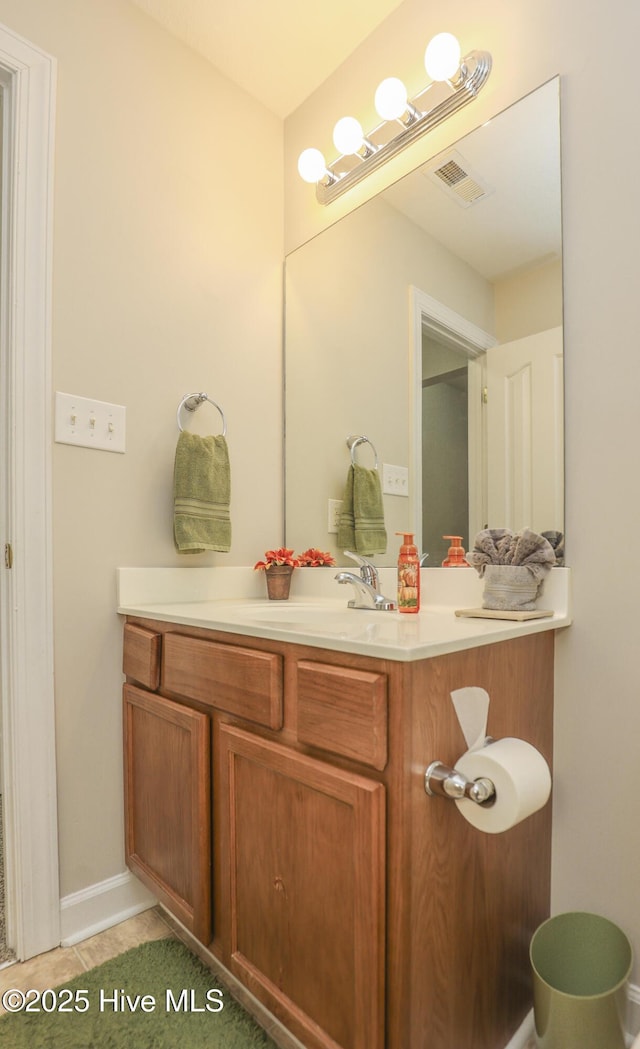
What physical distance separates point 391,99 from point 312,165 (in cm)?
33

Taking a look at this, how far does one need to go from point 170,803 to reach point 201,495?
0.75m

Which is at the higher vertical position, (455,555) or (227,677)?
(455,555)

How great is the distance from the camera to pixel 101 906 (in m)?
1.36

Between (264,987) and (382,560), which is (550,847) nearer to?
(264,987)

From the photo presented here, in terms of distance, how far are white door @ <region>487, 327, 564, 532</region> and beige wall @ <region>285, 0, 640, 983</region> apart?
3 centimetres

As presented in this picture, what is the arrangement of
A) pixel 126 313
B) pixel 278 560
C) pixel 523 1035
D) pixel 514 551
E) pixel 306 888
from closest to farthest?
pixel 306 888 < pixel 523 1035 < pixel 514 551 < pixel 126 313 < pixel 278 560

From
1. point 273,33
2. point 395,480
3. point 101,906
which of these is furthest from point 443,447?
point 101,906

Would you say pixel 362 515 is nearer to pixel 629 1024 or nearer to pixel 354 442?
pixel 354 442

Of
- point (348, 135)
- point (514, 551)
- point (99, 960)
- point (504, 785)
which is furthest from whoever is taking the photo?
point (348, 135)

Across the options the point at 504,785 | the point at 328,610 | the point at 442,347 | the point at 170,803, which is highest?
the point at 442,347

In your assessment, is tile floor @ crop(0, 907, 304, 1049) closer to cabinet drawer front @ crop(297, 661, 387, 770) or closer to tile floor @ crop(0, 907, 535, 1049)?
tile floor @ crop(0, 907, 535, 1049)

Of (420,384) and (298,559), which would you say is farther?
(298,559)

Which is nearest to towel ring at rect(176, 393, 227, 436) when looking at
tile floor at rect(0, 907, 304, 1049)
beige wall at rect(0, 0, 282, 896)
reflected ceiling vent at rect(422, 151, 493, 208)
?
beige wall at rect(0, 0, 282, 896)

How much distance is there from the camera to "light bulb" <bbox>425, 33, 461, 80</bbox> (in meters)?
1.32
